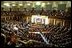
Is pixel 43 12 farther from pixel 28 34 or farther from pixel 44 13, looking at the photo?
pixel 28 34

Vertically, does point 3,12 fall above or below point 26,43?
above

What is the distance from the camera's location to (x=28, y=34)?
4320 mm

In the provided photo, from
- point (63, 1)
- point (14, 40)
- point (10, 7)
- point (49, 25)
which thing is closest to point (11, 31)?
point (14, 40)

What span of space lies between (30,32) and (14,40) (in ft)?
1.17

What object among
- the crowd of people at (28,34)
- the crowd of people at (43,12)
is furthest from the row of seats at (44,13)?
the crowd of people at (28,34)

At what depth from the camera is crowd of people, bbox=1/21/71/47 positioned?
4.27m

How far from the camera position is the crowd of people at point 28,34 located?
4270 mm

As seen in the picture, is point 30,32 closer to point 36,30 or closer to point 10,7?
point 36,30

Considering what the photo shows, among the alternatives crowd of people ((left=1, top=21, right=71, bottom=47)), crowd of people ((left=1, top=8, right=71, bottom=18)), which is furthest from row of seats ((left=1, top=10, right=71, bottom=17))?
crowd of people ((left=1, top=21, right=71, bottom=47))

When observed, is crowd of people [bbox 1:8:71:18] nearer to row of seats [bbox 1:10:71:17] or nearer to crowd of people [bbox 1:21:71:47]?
row of seats [bbox 1:10:71:17]

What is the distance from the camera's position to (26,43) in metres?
4.32

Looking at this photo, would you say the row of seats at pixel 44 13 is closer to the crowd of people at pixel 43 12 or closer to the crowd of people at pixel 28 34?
the crowd of people at pixel 43 12

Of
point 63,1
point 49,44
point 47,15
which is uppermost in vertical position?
point 63,1

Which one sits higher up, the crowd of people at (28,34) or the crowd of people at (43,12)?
the crowd of people at (43,12)
